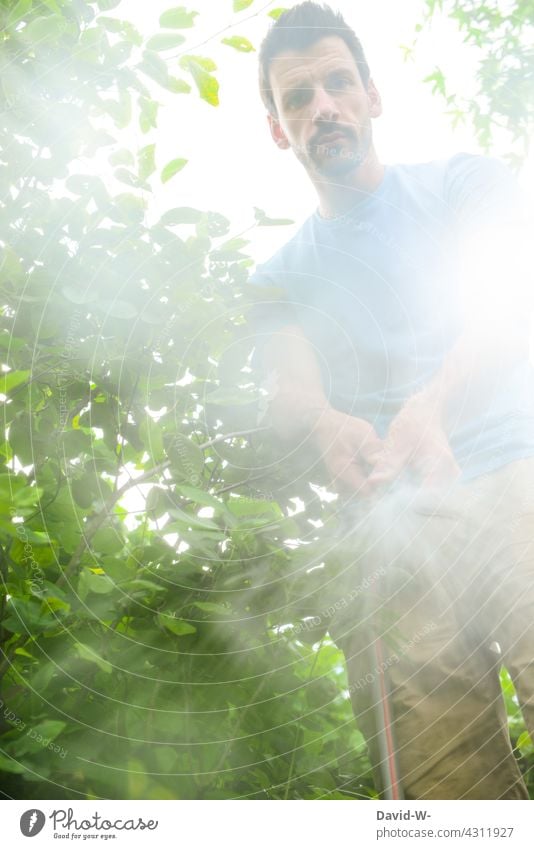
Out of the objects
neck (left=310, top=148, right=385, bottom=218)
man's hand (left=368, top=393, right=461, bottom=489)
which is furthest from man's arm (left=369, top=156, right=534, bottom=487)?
neck (left=310, top=148, right=385, bottom=218)

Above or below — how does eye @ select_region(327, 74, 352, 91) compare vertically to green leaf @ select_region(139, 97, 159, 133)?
above

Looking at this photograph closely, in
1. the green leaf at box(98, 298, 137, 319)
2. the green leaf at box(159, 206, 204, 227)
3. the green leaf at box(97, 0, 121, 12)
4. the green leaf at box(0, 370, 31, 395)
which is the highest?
the green leaf at box(97, 0, 121, 12)

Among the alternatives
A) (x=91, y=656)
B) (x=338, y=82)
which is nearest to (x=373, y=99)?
(x=338, y=82)

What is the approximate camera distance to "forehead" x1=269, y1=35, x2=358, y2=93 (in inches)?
32.1

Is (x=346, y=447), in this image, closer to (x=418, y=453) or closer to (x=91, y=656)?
(x=418, y=453)

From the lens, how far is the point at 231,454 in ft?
2.33

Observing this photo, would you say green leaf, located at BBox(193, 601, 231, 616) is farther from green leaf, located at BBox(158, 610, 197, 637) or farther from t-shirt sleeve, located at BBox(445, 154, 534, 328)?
t-shirt sleeve, located at BBox(445, 154, 534, 328)

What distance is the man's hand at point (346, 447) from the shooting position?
2.48ft

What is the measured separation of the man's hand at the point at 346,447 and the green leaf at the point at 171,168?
0.92 feet

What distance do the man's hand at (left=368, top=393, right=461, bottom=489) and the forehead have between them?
0.39 metres

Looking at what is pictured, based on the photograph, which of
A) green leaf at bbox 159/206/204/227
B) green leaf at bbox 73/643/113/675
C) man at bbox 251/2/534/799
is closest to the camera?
green leaf at bbox 73/643/113/675

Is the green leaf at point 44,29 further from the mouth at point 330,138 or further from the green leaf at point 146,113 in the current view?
the mouth at point 330,138
